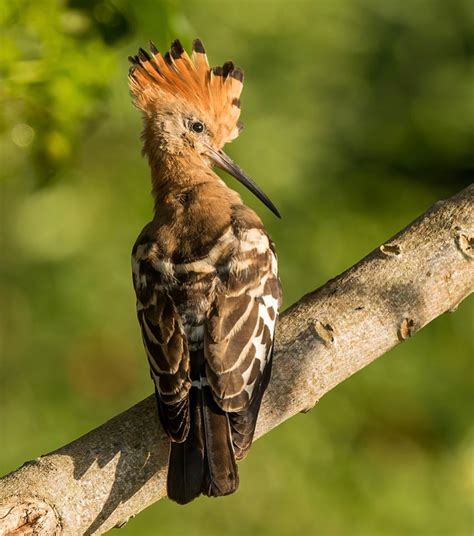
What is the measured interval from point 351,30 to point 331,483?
2213 mm

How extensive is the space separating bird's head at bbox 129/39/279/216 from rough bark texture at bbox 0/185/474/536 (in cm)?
98

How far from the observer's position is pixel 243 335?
2.77 m

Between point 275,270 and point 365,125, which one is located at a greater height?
point 275,270

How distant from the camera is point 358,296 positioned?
268 centimetres

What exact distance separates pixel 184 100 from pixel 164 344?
3.78 feet

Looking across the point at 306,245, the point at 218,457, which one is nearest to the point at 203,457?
the point at 218,457

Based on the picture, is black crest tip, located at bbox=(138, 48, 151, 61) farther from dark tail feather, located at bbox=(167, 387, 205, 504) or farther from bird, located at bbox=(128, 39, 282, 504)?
dark tail feather, located at bbox=(167, 387, 205, 504)

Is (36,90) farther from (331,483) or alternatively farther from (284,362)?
(331,483)

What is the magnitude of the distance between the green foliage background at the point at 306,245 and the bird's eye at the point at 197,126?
76cm

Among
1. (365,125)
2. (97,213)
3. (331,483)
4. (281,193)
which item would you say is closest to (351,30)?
(365,125)

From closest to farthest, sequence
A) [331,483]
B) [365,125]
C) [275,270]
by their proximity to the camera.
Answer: [275,270] → [331,483] → [365,125]

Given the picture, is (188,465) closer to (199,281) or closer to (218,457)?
(218,457)

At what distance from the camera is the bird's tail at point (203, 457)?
249 cm

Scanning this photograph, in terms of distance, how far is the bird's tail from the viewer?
2494 mm
